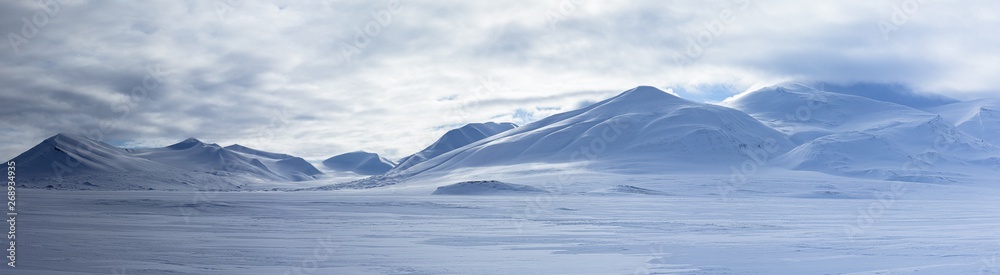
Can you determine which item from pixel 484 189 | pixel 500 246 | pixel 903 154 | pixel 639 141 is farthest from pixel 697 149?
pixel 500 246

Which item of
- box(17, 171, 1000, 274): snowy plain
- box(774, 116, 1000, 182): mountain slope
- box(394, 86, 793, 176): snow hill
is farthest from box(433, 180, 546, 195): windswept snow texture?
box(774, 116, 1000, 182): mountain slope

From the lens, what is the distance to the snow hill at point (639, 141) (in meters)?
145

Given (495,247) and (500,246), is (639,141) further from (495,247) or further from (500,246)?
(495,247)

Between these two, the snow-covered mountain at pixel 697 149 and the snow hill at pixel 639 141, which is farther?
the snow hill at pixel 639 141

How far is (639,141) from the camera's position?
156750mm

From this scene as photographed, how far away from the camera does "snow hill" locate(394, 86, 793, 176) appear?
14500 centimetres

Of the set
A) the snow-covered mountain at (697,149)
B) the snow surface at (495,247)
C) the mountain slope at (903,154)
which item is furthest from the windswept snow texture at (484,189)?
the mountain slope at (903,154)

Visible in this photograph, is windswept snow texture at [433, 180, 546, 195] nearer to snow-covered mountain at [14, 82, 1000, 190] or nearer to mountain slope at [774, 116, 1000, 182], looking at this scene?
snow-covered mountain at [14, 82, 1000, 190]

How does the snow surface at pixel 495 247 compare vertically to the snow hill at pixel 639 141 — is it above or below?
below

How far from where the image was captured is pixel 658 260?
1891 centimetres

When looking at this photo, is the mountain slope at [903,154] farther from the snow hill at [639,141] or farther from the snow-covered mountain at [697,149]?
the snow hill at [639,141]

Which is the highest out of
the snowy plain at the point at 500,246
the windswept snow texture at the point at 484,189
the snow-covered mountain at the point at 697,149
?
the snow-covered mountain at the point at 697,149

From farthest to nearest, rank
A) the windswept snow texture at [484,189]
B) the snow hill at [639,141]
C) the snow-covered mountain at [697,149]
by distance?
the snow hill at [639,141] < the snow-covered mountain at [697,149] < the windswept snow texture at [484,189]

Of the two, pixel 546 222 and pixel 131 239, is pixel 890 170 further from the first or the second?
pixel 131 239
